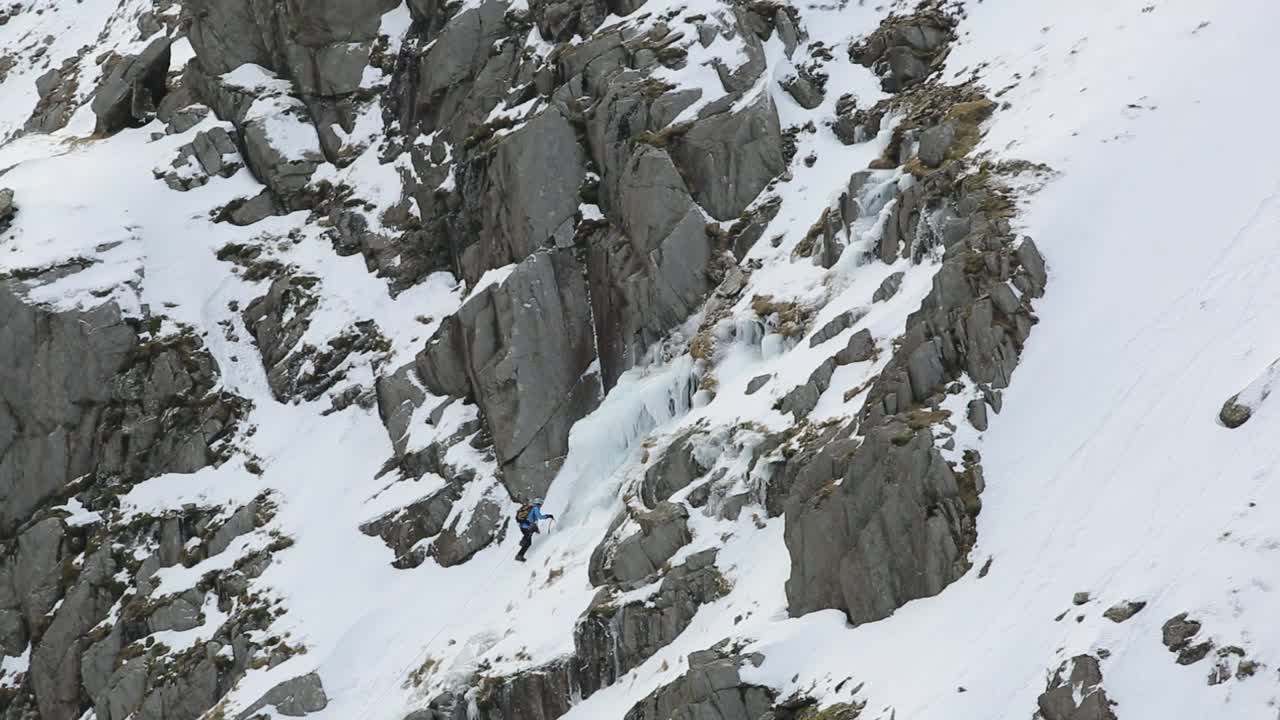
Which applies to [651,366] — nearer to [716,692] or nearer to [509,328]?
[509,328]

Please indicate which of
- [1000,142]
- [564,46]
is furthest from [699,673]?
[564,46]

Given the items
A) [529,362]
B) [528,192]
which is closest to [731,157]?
[528,192]

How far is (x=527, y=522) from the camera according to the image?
3184 centimetres

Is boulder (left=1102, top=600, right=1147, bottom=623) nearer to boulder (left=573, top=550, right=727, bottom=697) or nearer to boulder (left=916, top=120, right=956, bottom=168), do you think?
boulder (left=573, top=550, right=727, bottom=697)

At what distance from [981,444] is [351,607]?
59.4 feet

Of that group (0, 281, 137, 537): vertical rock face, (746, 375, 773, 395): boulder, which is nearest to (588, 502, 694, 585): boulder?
(746, 375, 773, 395): boulder

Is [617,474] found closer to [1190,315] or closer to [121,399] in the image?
[1190,315]

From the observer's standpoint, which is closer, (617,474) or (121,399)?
(617,474)

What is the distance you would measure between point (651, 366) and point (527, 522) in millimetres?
5288

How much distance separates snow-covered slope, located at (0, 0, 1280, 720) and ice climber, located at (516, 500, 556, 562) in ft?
1.69

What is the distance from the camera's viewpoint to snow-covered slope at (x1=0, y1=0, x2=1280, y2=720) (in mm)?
20375

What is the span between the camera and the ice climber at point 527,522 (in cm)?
3181

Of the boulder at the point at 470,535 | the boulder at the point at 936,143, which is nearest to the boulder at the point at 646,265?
the boulder at the point at 470,535

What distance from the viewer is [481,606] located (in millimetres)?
31312
